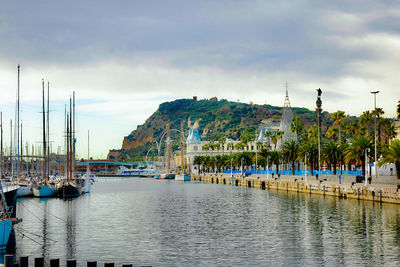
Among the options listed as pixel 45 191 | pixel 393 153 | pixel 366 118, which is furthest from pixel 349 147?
pixel 45 191

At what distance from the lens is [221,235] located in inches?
1906

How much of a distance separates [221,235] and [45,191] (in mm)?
57100

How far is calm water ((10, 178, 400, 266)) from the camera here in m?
37.3

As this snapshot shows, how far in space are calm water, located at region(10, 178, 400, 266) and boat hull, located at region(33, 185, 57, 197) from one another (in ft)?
67.3

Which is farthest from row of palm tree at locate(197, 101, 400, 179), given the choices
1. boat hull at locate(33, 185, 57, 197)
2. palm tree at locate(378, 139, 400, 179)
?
boat hull at locate(33, 185, 57, 197)

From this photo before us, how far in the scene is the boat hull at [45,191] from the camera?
9562 cm

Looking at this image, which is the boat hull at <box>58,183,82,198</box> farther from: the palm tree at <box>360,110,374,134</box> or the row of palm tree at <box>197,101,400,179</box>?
the palm tree at <box>360,110,374,134</box>

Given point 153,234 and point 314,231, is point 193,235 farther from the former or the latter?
point 314,231

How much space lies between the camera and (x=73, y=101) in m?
104

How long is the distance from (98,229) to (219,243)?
53.4 ft

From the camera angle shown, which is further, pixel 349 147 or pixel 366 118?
pixel 366 118

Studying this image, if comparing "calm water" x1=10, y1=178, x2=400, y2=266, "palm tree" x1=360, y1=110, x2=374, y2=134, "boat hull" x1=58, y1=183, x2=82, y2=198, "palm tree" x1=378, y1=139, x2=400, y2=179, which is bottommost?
"calm water" x1=10, y1=178, x2=400, y2=266

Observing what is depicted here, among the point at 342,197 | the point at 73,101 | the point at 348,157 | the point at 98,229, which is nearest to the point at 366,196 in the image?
the point at 342,197

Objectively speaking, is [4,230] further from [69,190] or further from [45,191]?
[69,190]
